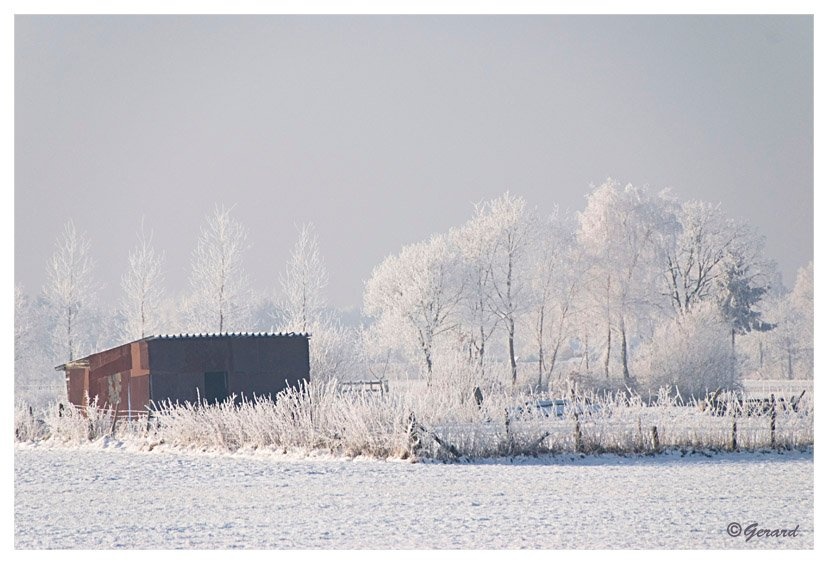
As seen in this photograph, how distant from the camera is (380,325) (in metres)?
43.1

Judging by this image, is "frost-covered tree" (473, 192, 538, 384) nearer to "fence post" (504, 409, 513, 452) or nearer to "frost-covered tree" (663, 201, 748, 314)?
"frost-covered tree" (663, 201, 748, 314)

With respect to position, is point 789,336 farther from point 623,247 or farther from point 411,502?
point 411,502

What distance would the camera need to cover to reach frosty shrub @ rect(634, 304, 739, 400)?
117 feet

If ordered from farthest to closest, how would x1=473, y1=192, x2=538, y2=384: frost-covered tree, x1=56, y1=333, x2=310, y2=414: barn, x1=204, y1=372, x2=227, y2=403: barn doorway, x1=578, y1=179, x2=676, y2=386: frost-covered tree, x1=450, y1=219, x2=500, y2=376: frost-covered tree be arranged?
x1=578, y1=179, x2=676, y2=386: frost-covered tree → x1=473, y1=192, x2=538, y2=384: frost-covered tree → x1=450, y1=219, x2=500, y2=376: frost-covered tree → x1=204, y1=372, x2=227, y2=403: barn doorway → x1=56, y1=333, x2=310, y2=414: barn

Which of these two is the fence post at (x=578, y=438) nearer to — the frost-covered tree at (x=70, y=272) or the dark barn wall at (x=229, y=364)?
the dark barn wall at (x=229, y=364)

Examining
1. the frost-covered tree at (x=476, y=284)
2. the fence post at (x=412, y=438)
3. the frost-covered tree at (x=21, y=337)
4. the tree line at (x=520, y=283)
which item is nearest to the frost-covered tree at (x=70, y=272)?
the tree line at (x=520, y=283)

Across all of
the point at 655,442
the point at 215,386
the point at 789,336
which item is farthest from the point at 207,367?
the point at 789,336

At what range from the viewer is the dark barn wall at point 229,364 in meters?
27.5

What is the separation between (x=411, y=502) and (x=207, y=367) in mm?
14451

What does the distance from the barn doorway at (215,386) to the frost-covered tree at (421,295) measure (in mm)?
14383

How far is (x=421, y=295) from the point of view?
42031 millimetres

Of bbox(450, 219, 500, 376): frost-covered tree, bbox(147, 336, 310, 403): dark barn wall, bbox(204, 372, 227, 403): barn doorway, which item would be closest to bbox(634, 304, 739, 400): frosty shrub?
bbox(450, 219, 500, 376): frost-covered tree
